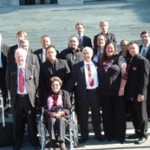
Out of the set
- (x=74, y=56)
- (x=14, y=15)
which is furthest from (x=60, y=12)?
(x=74, y=56)

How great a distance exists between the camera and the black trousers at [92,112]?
9.19 metres

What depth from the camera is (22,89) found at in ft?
29.3

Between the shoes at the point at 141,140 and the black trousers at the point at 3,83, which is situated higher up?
the black trousers at the point at 3,83

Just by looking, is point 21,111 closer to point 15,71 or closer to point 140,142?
point 15,71

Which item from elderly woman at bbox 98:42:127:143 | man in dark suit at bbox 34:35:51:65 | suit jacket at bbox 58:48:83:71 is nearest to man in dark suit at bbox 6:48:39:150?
suit jacket at bbox 58:48:83:71

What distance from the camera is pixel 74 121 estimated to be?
872cm

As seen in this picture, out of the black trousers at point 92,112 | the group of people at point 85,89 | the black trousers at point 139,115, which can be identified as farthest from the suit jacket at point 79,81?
the black trousers at point 139,115

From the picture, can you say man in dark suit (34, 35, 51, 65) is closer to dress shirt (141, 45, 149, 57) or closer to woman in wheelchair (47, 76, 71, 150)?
woman in wheelchair (47, 76, 71, 150)

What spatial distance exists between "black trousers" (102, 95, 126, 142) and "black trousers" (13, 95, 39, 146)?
1.36 m

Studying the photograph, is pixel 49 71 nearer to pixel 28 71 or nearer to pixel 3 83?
pixel 28 71

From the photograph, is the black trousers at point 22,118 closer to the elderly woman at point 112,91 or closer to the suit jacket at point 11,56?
the suit jacket at point 11,56

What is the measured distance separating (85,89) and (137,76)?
101 centimetres

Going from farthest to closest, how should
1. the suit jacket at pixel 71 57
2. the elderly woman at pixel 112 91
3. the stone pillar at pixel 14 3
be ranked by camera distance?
the stone pillar at pixel 14 3
the suit jacket at pixel 71 57
the elderly woman at pixel 112 91

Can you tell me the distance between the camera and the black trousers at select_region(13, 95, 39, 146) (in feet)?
29.4
